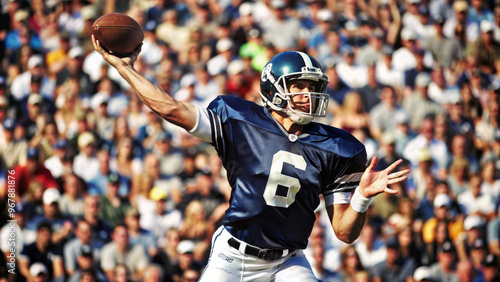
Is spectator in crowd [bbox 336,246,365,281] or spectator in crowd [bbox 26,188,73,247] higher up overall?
spectator in crowd [bbox 26,188,73,247]

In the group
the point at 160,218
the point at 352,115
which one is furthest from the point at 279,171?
the point at 352,115

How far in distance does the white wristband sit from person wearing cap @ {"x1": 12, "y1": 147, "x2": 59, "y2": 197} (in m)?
4.57

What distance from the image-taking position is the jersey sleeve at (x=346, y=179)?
4129 millimetres

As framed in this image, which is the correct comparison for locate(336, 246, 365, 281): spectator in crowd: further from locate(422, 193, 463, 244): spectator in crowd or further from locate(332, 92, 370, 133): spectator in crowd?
locate(332, 92, 370, 133): spectator in crowd

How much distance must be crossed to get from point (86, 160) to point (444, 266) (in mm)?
4061

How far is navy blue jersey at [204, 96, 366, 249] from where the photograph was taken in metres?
3.96

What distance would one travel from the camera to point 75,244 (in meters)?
7.21

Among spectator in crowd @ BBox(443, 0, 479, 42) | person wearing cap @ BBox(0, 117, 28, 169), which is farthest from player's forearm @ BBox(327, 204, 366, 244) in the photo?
spectator in crowd @ BBox(443, 0, 479, 42)

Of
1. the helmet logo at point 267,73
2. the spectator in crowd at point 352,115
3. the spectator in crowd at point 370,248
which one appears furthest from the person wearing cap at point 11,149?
the helmet logo at point 267,73

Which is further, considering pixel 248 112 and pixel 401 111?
pixel 401 111

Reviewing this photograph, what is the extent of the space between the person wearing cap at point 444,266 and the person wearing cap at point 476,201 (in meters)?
0.77

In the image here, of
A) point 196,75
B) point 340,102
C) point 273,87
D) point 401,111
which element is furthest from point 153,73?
point 273,87

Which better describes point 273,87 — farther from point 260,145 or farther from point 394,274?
point 394,274

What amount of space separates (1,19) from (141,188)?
350 centimetres
